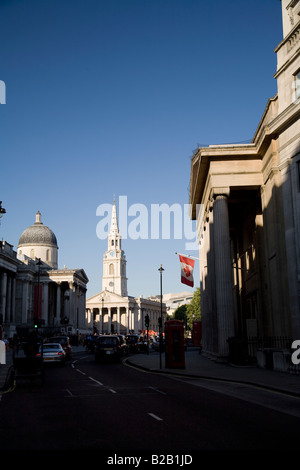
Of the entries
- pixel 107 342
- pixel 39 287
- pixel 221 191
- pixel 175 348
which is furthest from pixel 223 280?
pixel 39 287

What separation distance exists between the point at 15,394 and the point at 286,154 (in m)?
17.5

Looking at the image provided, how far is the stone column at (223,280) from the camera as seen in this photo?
98.7 feet

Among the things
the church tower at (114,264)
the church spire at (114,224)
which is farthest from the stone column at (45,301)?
the church tower at (114,264)

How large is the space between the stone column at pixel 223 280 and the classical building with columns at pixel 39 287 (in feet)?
169

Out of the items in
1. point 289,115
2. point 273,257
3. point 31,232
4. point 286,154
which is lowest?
point 273,257

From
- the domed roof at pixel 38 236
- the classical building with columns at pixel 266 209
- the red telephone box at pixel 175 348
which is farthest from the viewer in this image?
the domed roof at pixel 38 236

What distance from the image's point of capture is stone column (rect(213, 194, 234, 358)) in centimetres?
3008

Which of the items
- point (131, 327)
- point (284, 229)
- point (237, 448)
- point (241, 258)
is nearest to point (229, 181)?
point (284, 229)

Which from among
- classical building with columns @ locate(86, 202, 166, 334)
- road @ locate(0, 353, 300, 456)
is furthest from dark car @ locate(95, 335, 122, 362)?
classical building with columns @ locate(86, 202, 166, 334)

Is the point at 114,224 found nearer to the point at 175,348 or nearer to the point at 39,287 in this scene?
the point at 39,287

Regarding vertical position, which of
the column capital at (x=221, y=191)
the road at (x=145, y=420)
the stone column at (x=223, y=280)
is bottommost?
the road at (x=145, y=420)

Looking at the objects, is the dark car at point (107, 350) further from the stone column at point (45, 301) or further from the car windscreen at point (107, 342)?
the stone column at point (45, 301)

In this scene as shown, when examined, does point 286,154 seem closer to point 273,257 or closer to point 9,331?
point 273,257

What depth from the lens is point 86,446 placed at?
8.14m
